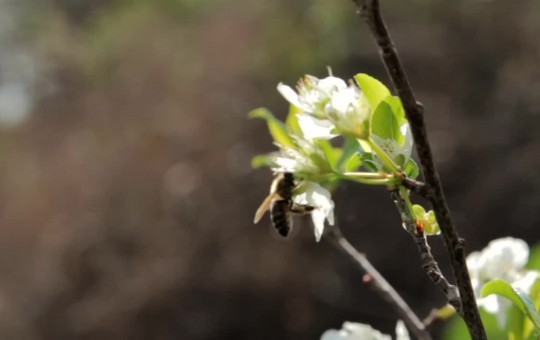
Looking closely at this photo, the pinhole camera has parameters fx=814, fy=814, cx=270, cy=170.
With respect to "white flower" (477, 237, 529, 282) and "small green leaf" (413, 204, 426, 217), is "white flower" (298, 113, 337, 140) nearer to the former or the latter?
"small green leaf" (413, 204, 426, 217)

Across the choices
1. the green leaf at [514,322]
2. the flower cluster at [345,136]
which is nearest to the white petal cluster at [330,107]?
the flower cluster at [345,136]

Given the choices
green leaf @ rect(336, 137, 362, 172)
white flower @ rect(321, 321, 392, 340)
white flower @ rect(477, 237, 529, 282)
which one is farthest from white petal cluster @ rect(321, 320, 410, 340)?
green leaf @ rect(336, 137, 362, 172)

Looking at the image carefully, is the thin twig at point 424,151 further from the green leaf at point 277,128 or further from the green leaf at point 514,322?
the green leaf at point 277,128

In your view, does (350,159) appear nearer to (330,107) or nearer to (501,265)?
(330,107)

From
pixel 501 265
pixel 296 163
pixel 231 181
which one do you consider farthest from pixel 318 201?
pixel 231 181

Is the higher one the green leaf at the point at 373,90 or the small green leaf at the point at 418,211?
the green leaf at the point at 373,90

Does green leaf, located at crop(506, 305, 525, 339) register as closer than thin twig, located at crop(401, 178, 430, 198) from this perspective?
No
